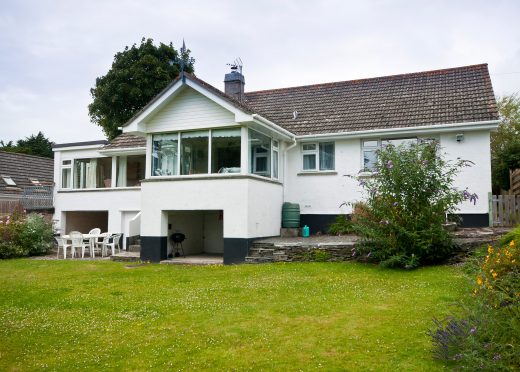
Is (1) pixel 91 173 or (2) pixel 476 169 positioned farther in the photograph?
(1) pixel 91 173

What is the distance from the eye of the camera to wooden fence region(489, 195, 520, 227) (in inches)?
558

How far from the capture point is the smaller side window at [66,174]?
73.0 ft

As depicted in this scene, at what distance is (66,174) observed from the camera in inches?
886

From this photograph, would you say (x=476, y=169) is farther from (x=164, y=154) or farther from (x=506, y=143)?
(x=506, y=143)

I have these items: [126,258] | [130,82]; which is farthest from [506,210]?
[130,82]

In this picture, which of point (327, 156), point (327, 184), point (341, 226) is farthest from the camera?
point (327, 156)

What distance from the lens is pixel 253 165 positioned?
1512 cm

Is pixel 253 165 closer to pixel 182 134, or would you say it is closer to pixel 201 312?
pixel 182 134

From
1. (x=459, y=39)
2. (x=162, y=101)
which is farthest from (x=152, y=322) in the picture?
(x=459, y=39)

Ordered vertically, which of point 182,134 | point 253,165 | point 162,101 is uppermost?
point 162,101

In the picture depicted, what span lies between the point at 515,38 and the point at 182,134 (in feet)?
40.0

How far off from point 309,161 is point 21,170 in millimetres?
24674

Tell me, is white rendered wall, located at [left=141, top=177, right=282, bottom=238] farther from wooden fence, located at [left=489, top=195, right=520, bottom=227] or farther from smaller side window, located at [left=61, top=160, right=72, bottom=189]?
smaller side window, located at [left=61, top=160, right=72, bottom=189]

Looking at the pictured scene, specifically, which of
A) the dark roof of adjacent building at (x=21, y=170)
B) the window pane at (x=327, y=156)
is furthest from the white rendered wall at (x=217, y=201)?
the dark roof of adjacent building at (x=21, y=170)
